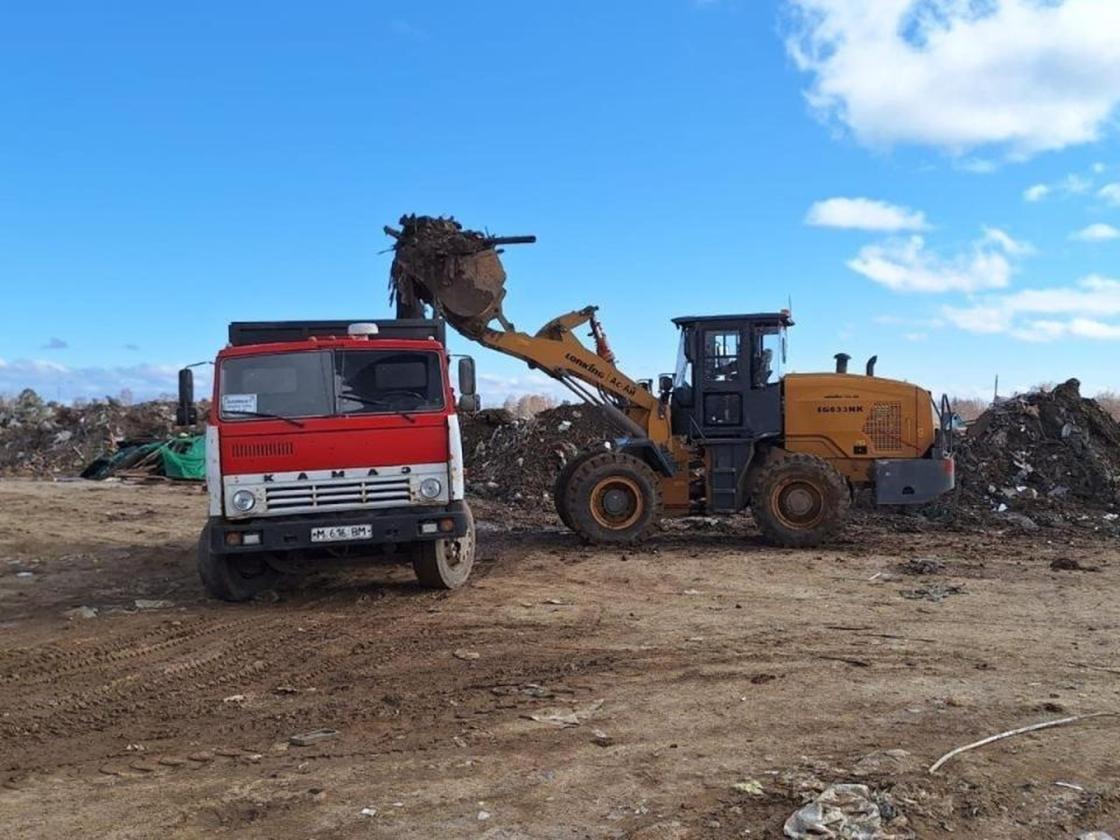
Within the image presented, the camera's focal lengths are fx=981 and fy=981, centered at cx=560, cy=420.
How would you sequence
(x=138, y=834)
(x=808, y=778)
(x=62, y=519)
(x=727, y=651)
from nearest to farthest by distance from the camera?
(x=138, y=834), (x=808, y=778), (x=727, y=651), (x=62, y=519)

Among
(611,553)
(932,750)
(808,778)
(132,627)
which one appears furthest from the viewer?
(611,553)

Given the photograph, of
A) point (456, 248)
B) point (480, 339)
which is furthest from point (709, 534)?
point (456, 248)

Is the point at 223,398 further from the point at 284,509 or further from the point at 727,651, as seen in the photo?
the point at 727,651

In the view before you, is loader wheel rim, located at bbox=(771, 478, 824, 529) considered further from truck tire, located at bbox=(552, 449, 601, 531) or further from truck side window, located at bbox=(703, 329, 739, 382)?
truck tire, located at bbox=(552, 449, 601, 531)

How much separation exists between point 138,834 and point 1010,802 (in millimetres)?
3759

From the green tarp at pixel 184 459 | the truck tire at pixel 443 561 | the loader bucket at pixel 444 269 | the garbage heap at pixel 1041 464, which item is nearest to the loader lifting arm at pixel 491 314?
the loader bucket at pixel 444 269

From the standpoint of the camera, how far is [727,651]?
6996 mm

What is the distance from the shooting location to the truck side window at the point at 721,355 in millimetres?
12594

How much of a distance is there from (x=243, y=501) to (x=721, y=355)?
6.62m

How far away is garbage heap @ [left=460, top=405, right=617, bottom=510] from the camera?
745 inches

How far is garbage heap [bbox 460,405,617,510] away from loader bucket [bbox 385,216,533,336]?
19.6 feet

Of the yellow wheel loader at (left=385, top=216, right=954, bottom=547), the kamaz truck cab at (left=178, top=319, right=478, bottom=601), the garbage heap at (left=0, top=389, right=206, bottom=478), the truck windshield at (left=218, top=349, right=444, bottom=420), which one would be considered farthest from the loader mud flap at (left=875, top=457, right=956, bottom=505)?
the garbage heap at (left=0, top=389, right=206, bottom=478)

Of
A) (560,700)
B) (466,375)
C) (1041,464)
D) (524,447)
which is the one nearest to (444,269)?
(466,375)

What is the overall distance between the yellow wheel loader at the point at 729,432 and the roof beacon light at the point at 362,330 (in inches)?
127
